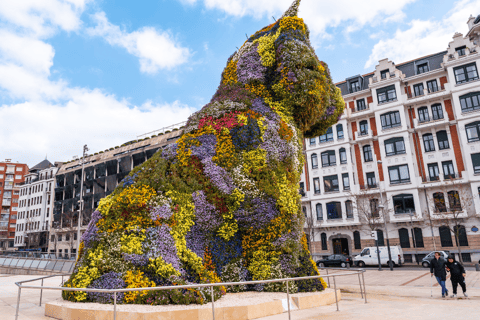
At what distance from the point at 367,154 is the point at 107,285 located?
37814 mm

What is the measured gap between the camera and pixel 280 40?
1167cm

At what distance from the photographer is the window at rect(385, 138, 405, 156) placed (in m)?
37.8

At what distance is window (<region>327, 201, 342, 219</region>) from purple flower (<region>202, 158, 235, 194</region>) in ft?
111

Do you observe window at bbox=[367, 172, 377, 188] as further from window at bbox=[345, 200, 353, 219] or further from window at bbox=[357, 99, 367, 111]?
window at bbox=[357, 99, 367, 111]

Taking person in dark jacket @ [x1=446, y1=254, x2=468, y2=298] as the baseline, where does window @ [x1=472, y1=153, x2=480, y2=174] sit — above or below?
above

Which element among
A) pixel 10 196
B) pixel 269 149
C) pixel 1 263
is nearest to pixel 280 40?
Result: pixel 269 149

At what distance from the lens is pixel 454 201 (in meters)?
33.8

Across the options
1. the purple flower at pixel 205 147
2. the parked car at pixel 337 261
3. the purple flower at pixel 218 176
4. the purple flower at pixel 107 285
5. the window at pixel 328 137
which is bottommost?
the parked car at pixel 337 261

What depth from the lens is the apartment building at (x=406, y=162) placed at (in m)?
34.1

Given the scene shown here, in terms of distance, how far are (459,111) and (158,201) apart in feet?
120

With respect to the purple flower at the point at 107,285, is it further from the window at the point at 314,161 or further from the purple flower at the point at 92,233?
the window at the point at 314,161

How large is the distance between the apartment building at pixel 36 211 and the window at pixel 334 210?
55299 mm

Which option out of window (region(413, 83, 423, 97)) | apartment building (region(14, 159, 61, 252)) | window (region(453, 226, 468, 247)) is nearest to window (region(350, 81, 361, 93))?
window (region(413, 83, 423, 97))

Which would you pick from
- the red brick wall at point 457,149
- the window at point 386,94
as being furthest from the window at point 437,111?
the window at point 386,94
